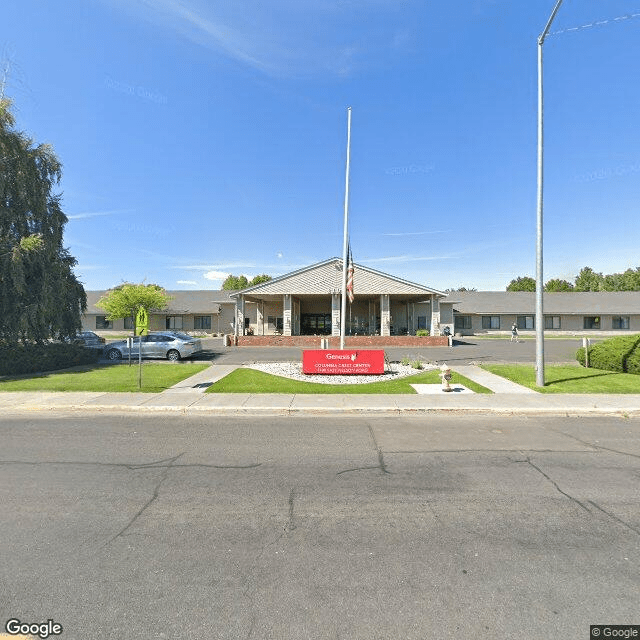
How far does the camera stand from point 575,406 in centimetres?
946

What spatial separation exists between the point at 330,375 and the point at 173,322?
33.5 metres

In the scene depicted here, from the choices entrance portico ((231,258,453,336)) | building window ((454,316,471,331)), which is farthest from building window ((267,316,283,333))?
building window ((454,316,471,331))

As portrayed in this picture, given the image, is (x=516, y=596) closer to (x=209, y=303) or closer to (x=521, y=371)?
(x=521, y=371)

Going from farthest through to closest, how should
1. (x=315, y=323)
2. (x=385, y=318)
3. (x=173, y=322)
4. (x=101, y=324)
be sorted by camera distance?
(x=101, y=324), (x=173, y=322), (x=315, y=323), (x=385, y=318)

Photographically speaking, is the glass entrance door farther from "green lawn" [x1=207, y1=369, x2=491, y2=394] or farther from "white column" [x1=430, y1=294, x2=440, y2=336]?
"green lawn" [x1=207, y1=369, x2=491, y2=394]

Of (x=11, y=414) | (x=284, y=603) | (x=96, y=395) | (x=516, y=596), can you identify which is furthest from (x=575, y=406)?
(x=11, y=414)

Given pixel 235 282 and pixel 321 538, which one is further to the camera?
pixel 235 282

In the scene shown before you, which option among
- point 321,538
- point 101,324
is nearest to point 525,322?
point 321,538

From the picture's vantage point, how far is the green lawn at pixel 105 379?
12.1 meters

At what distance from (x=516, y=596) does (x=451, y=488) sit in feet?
6.60

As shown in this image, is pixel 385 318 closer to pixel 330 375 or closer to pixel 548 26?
pixel 330 375

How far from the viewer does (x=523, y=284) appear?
8806cm

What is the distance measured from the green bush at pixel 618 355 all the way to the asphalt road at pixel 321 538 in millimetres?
9698

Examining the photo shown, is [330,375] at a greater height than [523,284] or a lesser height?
lesser
